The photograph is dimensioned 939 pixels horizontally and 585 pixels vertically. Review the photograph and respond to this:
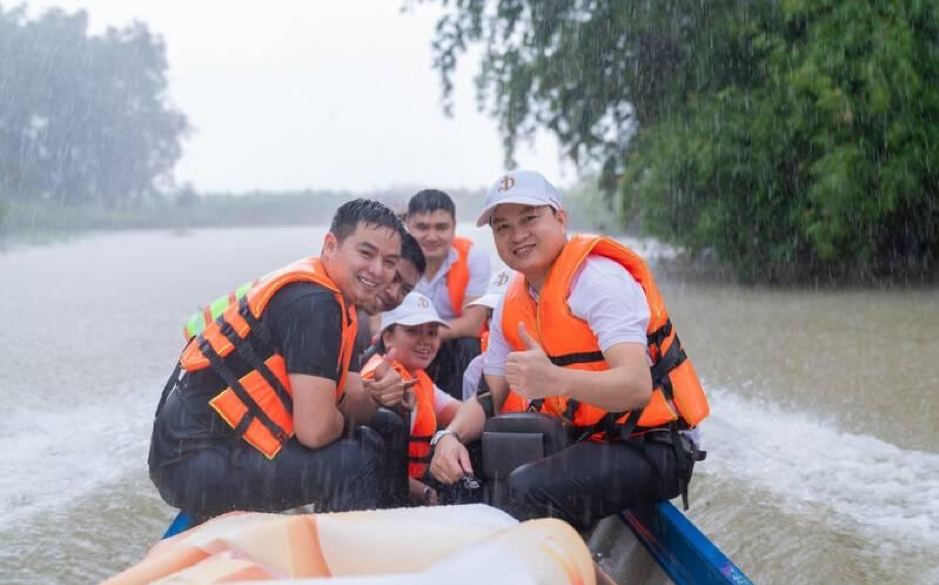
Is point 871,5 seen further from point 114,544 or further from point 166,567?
point 166,567

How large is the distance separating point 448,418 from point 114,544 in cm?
155

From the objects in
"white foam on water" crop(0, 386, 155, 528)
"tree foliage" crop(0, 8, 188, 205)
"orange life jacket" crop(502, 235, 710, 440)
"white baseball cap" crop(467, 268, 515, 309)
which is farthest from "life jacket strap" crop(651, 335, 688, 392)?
"tree foliage" crop(0, 8, 188, 205)

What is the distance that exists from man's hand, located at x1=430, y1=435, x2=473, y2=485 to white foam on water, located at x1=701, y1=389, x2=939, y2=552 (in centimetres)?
196

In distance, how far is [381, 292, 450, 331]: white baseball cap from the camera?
3271mm

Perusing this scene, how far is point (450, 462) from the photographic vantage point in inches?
98.4

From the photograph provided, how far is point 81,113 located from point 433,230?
111 ft

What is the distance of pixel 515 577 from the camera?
1.24m

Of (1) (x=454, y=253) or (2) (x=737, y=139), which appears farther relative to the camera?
(2) (x=737, y=139)

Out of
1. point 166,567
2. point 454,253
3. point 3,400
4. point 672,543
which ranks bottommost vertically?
point 3,400

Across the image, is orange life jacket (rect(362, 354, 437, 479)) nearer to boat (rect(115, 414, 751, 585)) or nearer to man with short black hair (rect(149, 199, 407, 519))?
man with short black hair (rect(149, 199, 407, 519))

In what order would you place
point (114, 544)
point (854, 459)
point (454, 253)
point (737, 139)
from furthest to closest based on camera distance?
point (737, 139)
point (854, 459)
point (454, 253)
point (114, 544)

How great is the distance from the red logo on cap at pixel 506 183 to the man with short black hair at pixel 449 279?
1.52m

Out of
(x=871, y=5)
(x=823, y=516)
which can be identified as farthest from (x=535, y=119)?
(x=823, y=516)

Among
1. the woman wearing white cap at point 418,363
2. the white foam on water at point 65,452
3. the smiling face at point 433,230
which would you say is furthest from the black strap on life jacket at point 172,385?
the white foam on water at point 65,452
